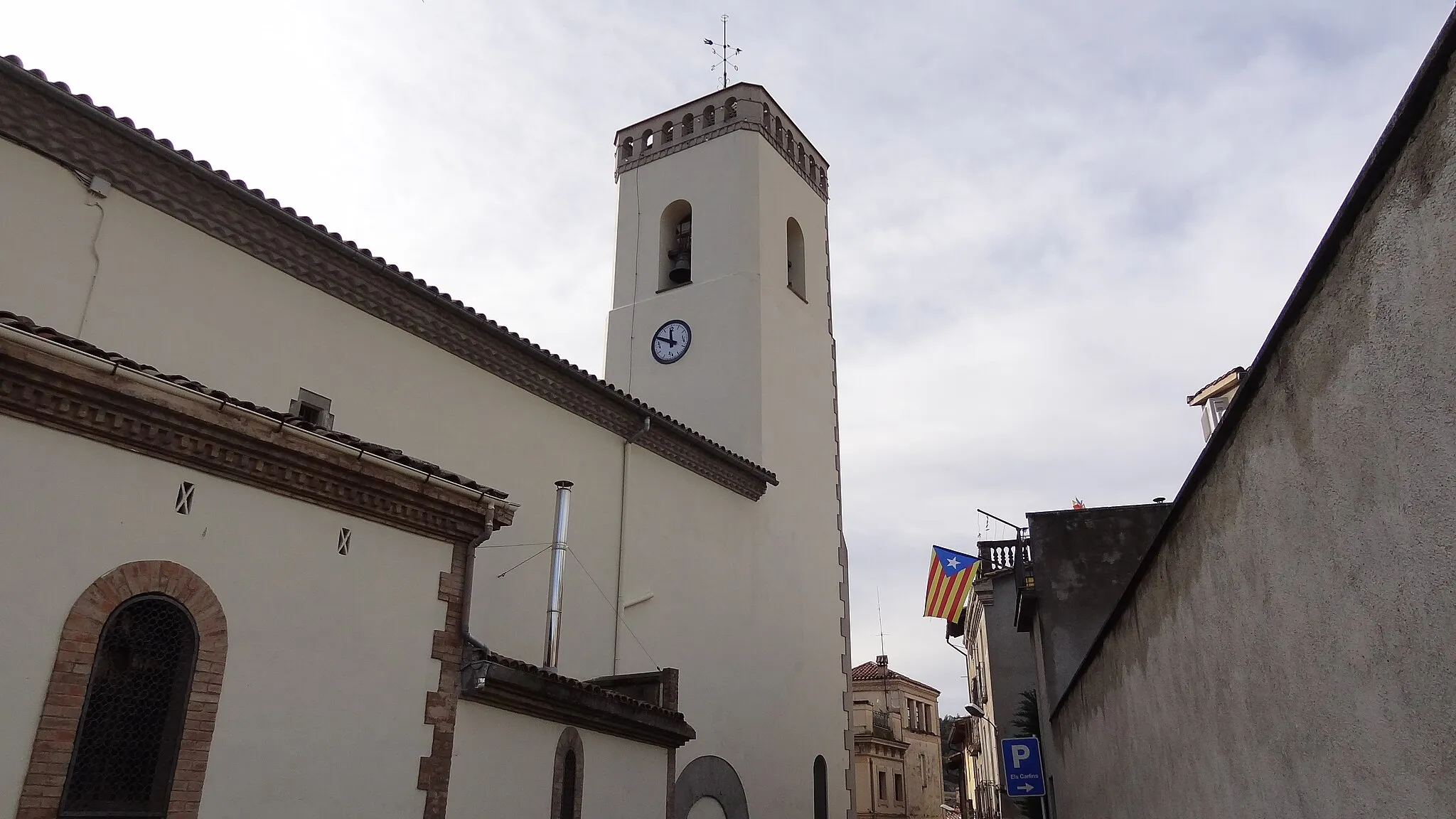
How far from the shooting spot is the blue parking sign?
14.0 metres

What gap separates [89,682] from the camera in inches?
220

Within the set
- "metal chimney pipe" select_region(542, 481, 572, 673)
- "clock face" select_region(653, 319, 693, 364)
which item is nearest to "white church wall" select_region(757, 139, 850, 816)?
"clock face" select_region(653, 319, 693, 364)

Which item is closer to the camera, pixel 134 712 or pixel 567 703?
pixel 134 712

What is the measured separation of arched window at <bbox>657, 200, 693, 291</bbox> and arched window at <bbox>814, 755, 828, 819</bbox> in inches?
366

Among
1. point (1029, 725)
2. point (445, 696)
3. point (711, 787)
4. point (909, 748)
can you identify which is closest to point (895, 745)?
point (909, 748)

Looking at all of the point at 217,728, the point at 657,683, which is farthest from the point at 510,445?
the point at 217,728

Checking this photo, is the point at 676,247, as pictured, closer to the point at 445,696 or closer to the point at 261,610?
the point at 445,696

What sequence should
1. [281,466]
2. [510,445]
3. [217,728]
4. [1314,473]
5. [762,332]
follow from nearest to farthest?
[1314,473]
[217,728]
[281,466]
[510,445]
[762,332]

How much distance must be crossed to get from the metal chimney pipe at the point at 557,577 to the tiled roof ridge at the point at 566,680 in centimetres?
91

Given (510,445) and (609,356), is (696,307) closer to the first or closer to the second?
(609,356)

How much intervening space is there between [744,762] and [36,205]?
441 inches

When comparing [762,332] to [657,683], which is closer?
[657,683]

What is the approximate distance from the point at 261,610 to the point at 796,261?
53.6 feet

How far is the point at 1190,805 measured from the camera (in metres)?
6.14
